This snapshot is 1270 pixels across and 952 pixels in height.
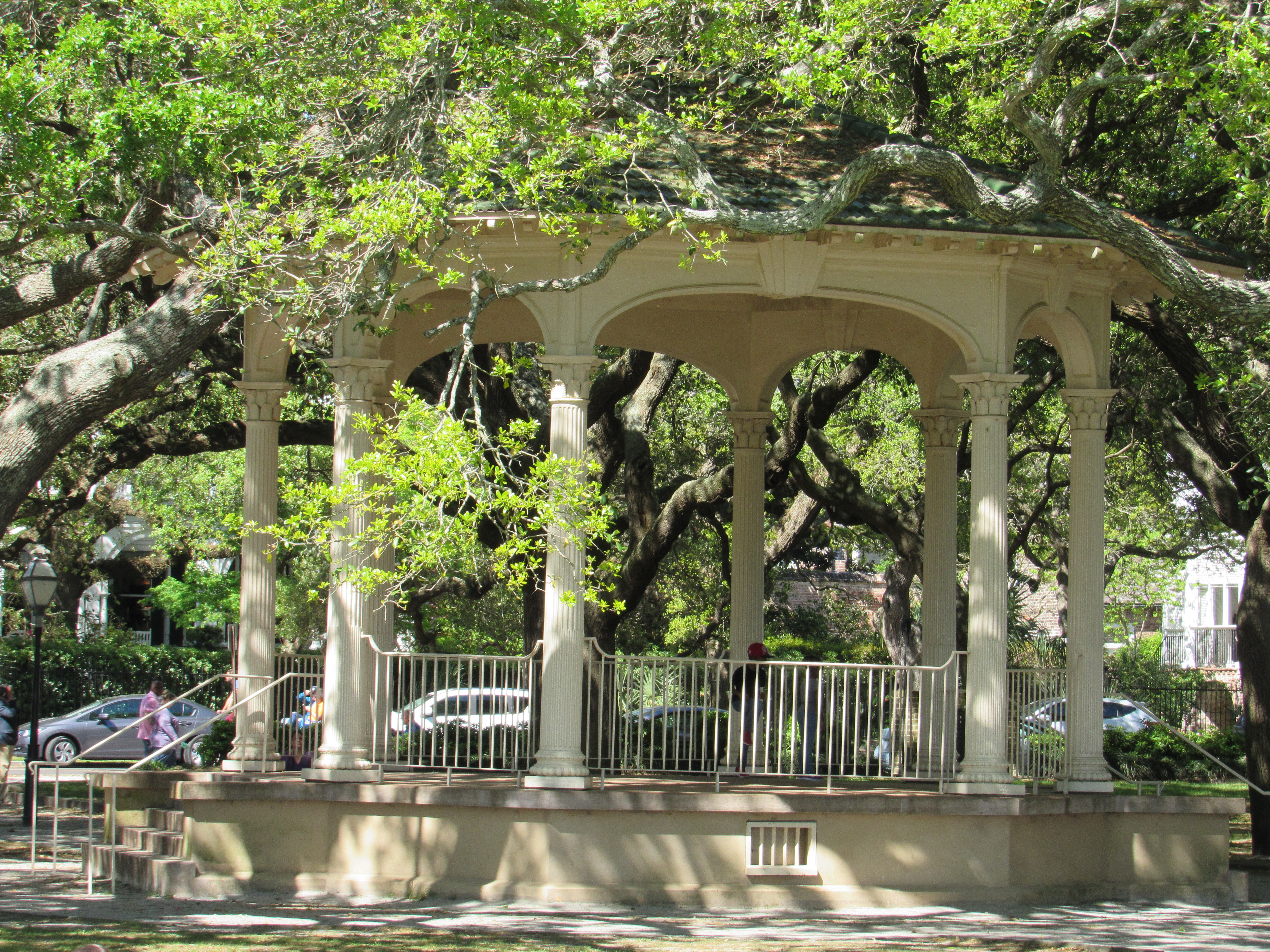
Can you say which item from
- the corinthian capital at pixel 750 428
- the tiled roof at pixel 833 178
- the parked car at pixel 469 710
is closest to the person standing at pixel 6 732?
the parked car at pixel 469 710

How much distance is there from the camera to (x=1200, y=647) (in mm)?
46250

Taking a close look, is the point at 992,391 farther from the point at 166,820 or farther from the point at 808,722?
the point at 166,820

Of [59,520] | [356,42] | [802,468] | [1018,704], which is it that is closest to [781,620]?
[59,520]

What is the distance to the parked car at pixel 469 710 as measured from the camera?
12.6m

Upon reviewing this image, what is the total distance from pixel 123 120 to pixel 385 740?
5724 millimetres

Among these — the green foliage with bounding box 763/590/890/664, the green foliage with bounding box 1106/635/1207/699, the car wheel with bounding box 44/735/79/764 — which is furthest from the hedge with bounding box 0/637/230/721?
the green foliage with bounding box 1106/635/1207/699

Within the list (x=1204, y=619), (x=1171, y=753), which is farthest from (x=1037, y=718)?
(x=1204, y=619)

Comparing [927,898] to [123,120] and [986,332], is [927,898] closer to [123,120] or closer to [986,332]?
[986,332]

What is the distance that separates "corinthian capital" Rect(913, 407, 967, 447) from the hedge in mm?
22565

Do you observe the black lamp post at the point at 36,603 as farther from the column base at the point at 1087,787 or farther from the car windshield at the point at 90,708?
the column base at the point at 1087,787

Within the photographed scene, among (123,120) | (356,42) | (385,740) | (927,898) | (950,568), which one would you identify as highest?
(356,42)

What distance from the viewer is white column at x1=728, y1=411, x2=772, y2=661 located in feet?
54.5

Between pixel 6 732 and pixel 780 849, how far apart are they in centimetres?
2267

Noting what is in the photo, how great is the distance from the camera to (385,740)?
12.7 metres
